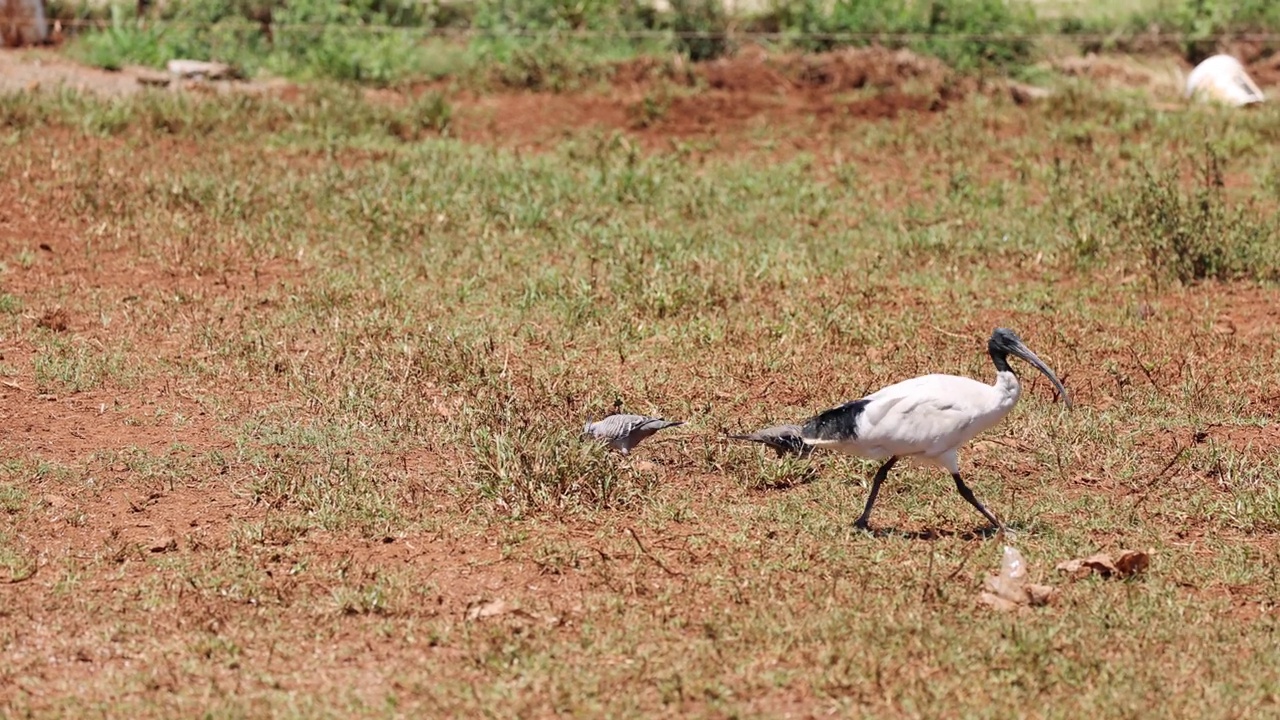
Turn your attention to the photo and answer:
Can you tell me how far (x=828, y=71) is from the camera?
14547 mm

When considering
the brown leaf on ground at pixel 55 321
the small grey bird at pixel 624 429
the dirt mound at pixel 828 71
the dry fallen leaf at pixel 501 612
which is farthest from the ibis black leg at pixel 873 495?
the dirt mound at pixel 828 71

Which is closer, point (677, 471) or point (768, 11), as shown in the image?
point (677, 471)

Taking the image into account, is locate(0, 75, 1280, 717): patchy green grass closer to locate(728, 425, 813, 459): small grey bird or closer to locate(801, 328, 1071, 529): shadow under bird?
locate(728, 425, 813, 459): small grey bird

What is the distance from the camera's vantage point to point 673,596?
556cm

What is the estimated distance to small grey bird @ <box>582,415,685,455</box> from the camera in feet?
22.7

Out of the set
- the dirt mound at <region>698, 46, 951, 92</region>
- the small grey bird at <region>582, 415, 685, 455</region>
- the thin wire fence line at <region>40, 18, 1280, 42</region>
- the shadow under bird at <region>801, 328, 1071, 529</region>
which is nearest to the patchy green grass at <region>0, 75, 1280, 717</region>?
the small grey bird at <region>582, 415, 685, 455</region>

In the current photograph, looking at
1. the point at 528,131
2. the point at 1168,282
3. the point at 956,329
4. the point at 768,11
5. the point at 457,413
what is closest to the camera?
the point at 457,413

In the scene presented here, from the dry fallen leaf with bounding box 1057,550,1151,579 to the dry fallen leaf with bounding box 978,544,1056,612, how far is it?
27 cm

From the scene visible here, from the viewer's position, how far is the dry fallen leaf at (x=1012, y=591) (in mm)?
5480

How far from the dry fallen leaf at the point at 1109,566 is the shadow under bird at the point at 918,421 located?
0.43m

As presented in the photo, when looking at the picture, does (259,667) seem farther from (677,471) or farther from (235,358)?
(235,358)

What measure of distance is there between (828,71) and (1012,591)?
31.6 feet

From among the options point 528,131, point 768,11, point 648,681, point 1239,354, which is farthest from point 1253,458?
point 768,11

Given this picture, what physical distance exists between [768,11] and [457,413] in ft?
31.0
